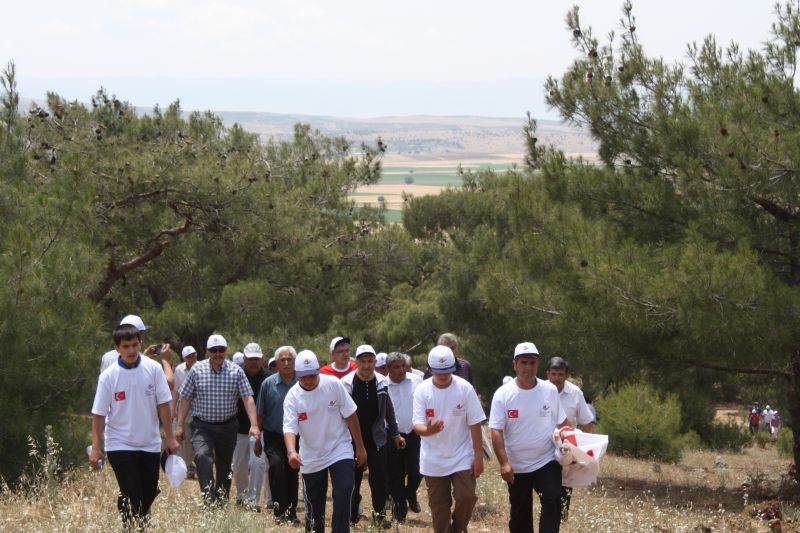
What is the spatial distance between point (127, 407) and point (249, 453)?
2.92 metres

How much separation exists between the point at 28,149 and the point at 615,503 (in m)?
7.92

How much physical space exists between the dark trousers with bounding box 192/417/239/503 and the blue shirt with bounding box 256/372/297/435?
251 millimetres

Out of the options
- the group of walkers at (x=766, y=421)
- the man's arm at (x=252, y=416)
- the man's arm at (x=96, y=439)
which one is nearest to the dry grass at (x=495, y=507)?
the man's arm at (x=96, y=439)

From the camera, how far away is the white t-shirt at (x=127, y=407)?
6078mm

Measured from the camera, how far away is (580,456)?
654 centimetres

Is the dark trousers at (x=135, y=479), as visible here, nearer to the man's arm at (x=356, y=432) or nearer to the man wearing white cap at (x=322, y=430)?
the man wearing white cap at (x=322, y=430)

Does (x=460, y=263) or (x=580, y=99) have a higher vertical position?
(x=580, y=99)

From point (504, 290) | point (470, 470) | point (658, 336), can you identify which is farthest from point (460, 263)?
point (470, 470)

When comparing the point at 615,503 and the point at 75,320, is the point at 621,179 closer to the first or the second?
the point at 615,503

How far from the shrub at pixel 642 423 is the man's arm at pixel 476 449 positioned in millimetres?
10757

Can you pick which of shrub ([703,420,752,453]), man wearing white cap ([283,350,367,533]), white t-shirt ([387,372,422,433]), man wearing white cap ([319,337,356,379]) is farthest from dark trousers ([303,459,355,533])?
shrub ([703,420,752,453])

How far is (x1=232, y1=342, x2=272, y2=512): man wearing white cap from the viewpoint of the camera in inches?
336

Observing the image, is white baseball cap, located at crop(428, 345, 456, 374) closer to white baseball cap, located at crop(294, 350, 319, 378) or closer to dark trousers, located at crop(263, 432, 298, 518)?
white baseball cap, located at crop(294, 350, 319, 378)

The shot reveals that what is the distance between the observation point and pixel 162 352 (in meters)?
8.49
